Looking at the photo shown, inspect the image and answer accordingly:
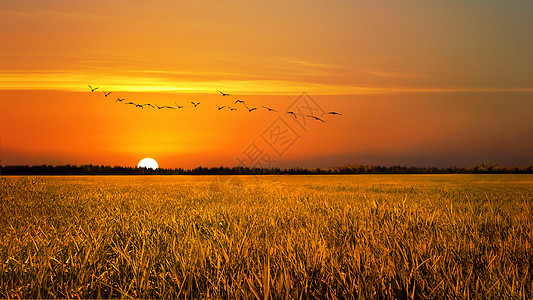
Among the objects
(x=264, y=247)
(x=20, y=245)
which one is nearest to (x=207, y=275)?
(x=264, y=247)

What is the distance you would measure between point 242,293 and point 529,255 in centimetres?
263

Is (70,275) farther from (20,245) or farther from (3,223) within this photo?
(3,223)

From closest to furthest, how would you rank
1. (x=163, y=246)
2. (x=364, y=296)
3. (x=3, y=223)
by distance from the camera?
(x=364, y=296) < (x=163, y=246) < (x=3, y=223)

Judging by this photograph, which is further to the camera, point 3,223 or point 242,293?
point 3,223

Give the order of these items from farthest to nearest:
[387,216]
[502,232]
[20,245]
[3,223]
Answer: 1. [3,223]
2. [387,216]
3. [502,232]
4. [20,245]

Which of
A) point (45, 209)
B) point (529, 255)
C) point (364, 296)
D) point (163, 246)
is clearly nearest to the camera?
point (364, 296)

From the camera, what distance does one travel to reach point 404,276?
9.35 ft

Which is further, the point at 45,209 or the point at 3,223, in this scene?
the point at 45,209

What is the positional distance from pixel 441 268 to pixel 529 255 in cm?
121

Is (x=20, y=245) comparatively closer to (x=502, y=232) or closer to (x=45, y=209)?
(x=45, y=209)

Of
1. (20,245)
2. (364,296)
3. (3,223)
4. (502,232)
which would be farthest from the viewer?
(3,223)

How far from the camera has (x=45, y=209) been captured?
868 centimetres

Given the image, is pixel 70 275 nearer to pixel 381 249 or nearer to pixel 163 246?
pixel 163 246

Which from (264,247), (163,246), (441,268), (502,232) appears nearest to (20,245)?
(163,246)
